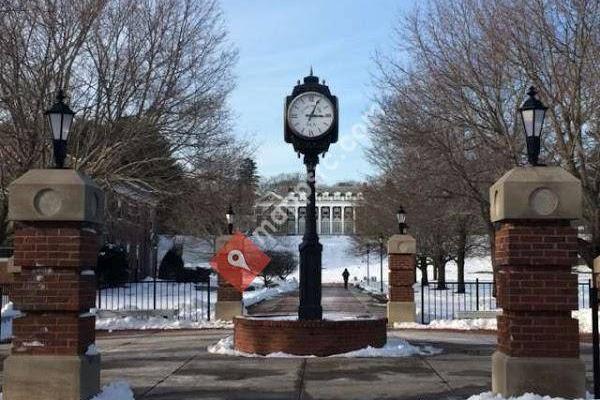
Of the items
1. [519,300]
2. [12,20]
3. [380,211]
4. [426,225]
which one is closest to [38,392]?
[519,300]

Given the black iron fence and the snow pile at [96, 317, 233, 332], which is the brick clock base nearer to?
the snow pile at [96, 317, 233, 332]

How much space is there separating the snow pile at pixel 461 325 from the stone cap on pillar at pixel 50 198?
43.7 ft

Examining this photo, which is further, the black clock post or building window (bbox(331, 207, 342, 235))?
building window (bbox(331, 207, 342, 235))

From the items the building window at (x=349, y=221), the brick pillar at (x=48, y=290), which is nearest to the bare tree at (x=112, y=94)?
the brick pillar at (x=48, y=290)

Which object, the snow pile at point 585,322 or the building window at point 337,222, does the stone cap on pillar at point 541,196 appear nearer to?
the snow pile at point 585,322

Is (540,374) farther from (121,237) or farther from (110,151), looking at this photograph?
(121,237)

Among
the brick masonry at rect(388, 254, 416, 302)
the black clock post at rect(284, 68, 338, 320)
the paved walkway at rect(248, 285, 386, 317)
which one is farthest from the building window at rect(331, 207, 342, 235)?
the black clock post at rect(284, 68, 338, 320)

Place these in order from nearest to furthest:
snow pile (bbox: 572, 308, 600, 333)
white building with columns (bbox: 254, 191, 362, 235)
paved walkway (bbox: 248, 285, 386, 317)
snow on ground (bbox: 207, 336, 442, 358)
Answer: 1. snow on ground (bbox: 207, 336, 442, 358)
2. snow pile (bbox: 572, 308, 600, 333)
3. paved walkway (bbox: 248, 285, 386, 317)
4. white building with columns (bbox: 254, 191, 362, 235)

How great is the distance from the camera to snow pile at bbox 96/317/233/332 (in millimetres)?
20188

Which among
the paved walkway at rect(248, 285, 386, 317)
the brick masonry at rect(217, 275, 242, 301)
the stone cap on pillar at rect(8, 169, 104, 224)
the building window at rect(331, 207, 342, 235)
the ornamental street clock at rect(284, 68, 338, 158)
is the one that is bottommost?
the paved walkway at rect(248, 285, 386, 317)

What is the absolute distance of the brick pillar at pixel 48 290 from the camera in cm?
752

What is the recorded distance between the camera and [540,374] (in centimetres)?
754

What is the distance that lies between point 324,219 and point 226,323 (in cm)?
9699

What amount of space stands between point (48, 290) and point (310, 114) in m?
6.44
